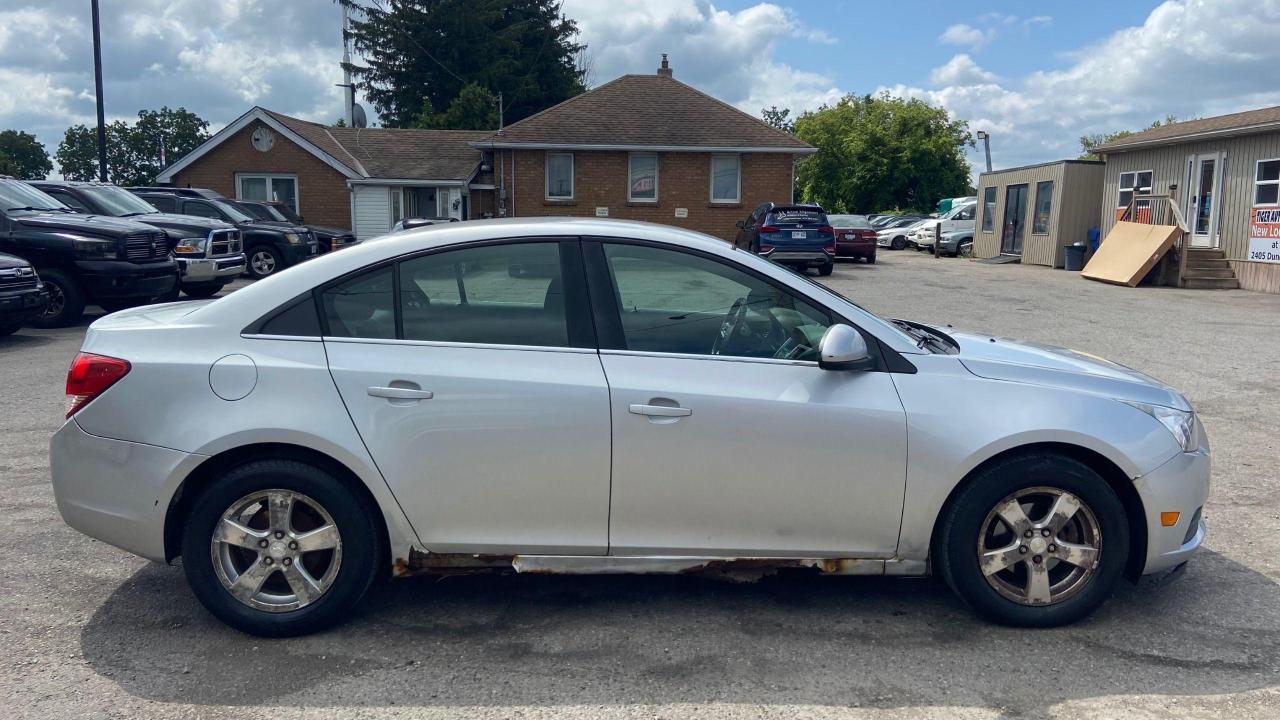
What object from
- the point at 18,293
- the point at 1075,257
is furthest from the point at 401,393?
the point at 1075,257

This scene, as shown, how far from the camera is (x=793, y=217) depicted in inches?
891

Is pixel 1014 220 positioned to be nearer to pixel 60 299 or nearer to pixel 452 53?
pixel 60 299

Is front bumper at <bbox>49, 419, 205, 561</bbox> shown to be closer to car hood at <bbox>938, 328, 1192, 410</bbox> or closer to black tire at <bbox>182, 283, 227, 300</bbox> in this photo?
car hood at <bbox>938, 328, 1192, 410</bbox>

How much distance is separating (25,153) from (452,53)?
5729cm

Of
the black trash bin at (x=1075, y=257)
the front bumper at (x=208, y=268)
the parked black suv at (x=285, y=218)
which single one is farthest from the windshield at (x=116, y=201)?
the black trash bin at (x=1075, y=257)

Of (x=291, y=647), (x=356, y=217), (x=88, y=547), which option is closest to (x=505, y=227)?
(x=291, y=647)

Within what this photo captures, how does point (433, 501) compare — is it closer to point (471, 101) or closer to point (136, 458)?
point (136, 458)

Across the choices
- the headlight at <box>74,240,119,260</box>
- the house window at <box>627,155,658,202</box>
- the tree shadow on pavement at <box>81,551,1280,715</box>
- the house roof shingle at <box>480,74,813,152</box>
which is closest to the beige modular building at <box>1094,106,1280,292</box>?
the house roof shingle at <box>480,74,813,152</box>

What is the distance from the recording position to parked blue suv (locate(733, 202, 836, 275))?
880 inches

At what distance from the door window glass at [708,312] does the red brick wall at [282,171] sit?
31570 mm

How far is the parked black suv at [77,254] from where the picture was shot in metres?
12.8

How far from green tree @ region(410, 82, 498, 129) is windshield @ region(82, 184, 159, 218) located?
34602 millimetres

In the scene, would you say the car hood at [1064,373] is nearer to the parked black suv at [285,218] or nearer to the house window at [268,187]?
the parked black suv at [285,218]

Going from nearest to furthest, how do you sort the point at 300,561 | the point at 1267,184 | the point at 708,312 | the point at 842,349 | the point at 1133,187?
the point at 842,349, the point at 300,561, the point at 708,312, the point at 1267,184, the point at 1133,187
